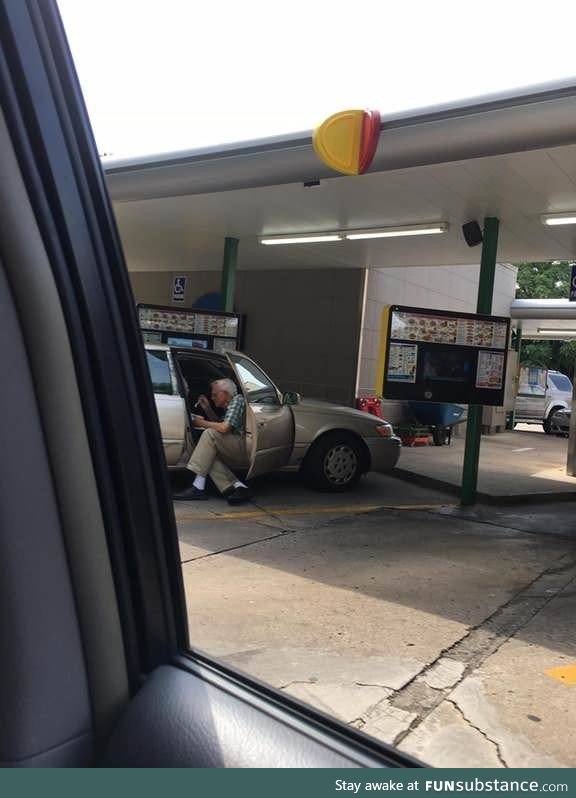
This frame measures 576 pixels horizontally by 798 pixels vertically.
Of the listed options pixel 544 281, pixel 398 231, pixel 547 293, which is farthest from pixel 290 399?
pixel 544 281

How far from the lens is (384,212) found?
29.4 ft

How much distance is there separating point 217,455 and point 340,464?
5.66 ft

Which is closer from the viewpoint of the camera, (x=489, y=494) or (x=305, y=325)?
(x=489, y=494)

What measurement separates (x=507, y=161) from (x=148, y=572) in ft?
20.4

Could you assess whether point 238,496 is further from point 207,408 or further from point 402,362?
point 402,362

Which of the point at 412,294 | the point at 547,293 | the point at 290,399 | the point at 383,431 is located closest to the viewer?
the point at 290,399

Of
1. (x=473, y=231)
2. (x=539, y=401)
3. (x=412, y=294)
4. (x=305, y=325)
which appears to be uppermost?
(x=473, y=231)

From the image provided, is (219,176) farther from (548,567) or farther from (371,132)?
(548,567)

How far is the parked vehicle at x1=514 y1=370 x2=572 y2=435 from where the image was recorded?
69.1ft

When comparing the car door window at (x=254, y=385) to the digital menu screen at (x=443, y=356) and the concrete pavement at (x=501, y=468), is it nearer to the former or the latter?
the digital menu screen at (x=443, y=356)

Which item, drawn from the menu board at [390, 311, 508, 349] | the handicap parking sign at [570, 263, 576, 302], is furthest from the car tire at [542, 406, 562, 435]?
the menu board at [390, 311, 508, 349]

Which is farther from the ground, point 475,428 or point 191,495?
point 475,428

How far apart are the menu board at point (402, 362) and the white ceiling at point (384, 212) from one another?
1824 millimetres
